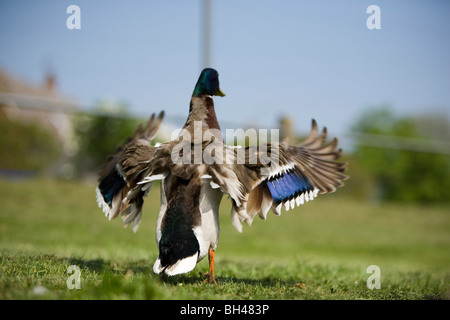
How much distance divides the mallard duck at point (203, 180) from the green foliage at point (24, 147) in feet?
41.2

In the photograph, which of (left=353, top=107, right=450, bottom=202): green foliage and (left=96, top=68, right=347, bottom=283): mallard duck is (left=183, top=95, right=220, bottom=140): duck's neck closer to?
(left=96, top=68, right=347, bottom=283): mallard duck

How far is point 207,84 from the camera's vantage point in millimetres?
5148

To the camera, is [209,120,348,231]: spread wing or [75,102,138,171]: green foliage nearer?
[209,120,348,231]: spread wing

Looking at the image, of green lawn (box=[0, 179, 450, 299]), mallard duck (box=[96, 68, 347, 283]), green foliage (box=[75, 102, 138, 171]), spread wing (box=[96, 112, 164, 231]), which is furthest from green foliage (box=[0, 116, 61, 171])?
spread wing (box=[96, 112, 164, 231])

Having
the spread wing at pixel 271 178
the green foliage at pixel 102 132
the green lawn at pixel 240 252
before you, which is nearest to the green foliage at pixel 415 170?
the green foliage at pixel 102 132

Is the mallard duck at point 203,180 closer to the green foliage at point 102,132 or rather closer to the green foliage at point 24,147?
the green foliage at point 24,147

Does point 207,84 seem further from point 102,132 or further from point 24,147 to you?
point 102,132

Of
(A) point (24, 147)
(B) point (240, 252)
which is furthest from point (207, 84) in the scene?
(A) point (24, 147)

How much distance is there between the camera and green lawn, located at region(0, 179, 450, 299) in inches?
159

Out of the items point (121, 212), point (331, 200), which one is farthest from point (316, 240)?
point (121, 212)

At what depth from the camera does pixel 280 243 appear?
42.2 feet

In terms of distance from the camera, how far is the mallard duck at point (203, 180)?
4.26m
